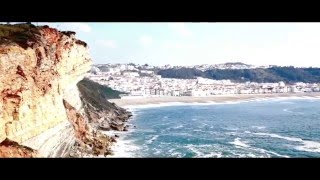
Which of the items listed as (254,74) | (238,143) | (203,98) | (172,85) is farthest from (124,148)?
(203,98)

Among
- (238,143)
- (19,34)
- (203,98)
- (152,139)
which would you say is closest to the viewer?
(19,34)

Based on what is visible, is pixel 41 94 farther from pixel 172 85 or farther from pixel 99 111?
pixel 172 85

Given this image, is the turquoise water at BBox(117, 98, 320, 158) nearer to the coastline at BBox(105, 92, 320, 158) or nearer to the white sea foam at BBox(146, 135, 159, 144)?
Answer: the white sea foam at BBox(146, 135, 159, 144)

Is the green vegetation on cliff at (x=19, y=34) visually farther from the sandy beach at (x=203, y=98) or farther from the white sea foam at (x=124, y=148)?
the sandy beach at (x=203, y=98)

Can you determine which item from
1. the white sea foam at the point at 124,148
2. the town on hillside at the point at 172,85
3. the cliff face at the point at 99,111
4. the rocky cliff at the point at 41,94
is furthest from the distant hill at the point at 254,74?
the rocky cliff at the point at 41,94

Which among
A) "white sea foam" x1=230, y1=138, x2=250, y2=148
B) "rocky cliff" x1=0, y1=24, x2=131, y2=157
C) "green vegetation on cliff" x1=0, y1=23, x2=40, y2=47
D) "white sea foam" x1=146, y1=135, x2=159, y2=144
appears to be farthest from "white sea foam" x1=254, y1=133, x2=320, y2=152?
"green vegetation on cliff" x1=0, y1=23, x2=40, y2=47
